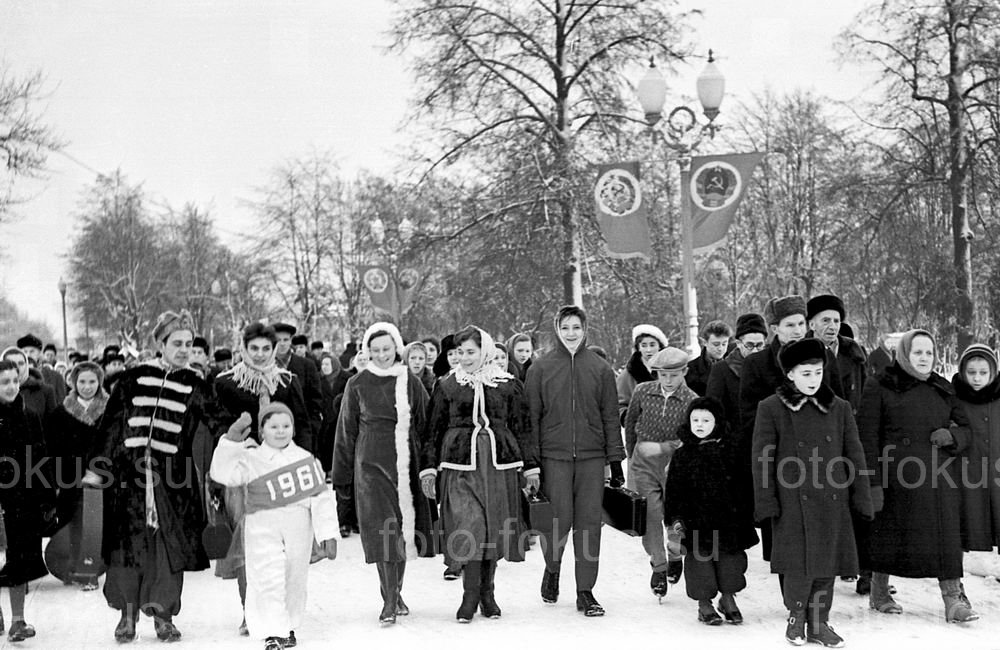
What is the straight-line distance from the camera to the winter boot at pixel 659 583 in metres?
7.00

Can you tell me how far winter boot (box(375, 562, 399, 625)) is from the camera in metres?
6.40

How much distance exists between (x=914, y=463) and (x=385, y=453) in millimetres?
3317

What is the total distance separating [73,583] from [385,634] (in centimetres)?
290

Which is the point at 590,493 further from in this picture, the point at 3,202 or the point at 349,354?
the point at 3,202

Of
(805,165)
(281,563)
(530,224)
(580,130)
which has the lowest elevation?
(281,563)

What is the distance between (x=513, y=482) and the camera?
665 centimetres

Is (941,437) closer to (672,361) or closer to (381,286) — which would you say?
(672,361)

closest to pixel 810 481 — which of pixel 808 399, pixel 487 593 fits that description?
pixel 808 399

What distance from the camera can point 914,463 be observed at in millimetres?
6566

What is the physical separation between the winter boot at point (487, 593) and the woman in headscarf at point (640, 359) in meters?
2.60

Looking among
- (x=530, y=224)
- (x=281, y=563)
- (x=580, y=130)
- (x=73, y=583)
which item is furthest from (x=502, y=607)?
(x=580, y=130)

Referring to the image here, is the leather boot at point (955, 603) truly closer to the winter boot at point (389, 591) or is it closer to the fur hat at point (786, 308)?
the fur hat at point (786, 308)

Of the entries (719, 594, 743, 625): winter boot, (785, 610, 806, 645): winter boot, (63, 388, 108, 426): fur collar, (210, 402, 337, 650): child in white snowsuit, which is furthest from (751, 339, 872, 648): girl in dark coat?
(63, 388, 108, 426): fur collar

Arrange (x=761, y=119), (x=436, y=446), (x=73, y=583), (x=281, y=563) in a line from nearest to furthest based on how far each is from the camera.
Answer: (x=281, y=563) → (x=436, y=446) → (x=73, y=583) → (x=761, y=119)
